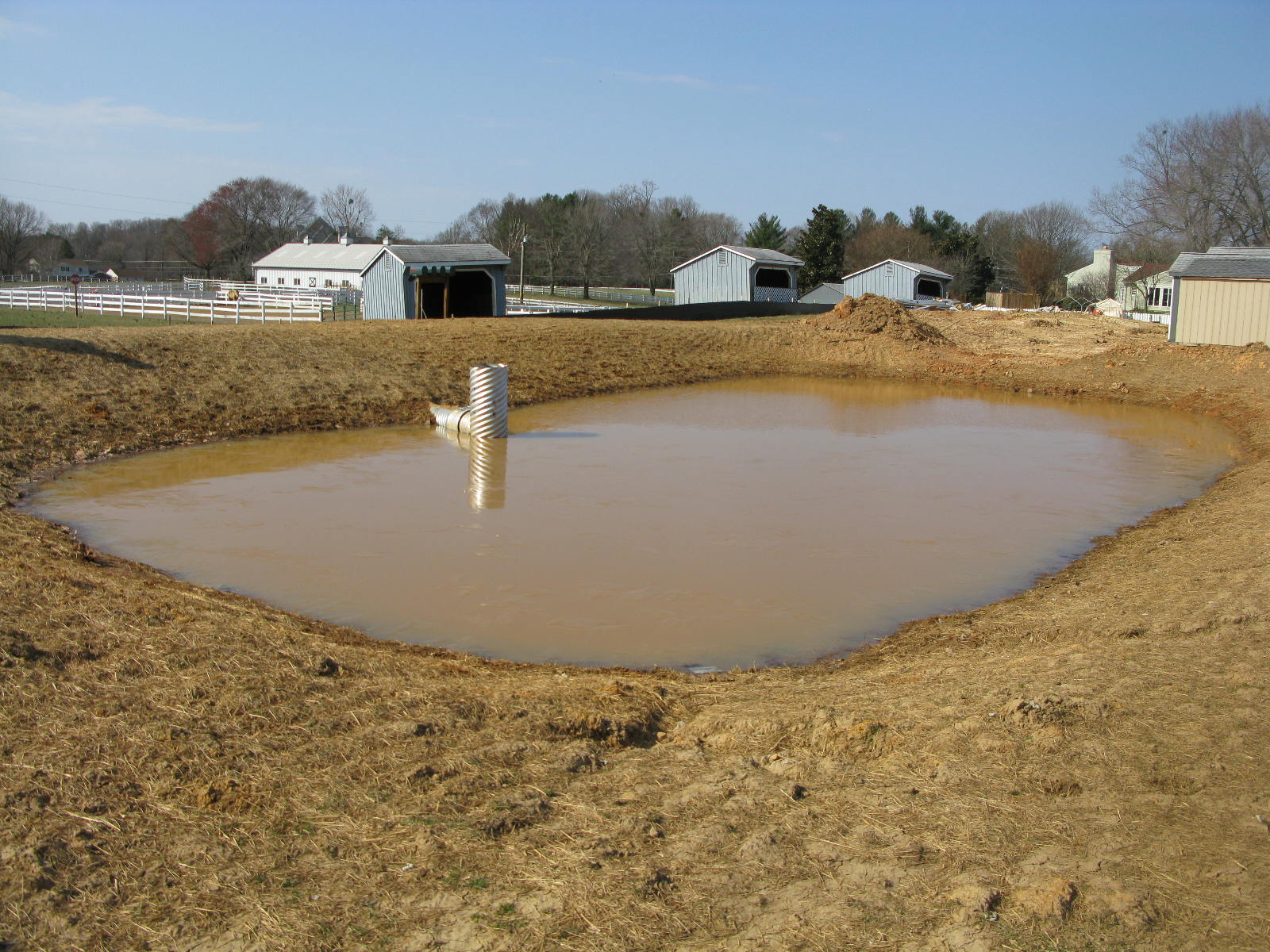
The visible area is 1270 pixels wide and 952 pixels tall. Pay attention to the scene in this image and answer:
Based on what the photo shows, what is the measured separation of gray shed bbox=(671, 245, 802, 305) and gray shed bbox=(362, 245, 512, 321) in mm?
14837

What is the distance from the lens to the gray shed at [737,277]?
50.8m

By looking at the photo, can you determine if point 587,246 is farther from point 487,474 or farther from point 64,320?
point 487,474

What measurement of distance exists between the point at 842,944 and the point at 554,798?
1618 mm

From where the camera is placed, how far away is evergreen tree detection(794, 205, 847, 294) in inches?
3105

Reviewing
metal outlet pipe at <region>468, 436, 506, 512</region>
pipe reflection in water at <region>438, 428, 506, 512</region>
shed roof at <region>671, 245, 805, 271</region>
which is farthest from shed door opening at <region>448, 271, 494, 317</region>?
metal outlet pipe at <region>468, 436, 506, 512</region>

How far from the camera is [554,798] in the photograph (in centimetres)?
477

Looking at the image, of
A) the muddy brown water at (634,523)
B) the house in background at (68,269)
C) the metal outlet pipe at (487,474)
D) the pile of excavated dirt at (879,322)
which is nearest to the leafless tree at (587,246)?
the house in background at (68,269)

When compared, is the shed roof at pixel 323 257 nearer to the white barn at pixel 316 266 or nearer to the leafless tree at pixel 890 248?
the white barn at pixel 316 266

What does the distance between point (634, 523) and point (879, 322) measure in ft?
84.8

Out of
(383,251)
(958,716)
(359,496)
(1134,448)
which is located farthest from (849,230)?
(958,716)

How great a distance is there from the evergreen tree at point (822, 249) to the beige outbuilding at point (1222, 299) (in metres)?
48.2

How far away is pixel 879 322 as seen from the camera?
3556 centimetres

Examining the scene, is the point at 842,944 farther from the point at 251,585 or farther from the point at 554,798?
the point at 251,585

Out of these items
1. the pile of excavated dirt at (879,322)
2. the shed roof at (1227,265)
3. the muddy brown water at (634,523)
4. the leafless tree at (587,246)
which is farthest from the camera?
the leafless tree at (587,246)
